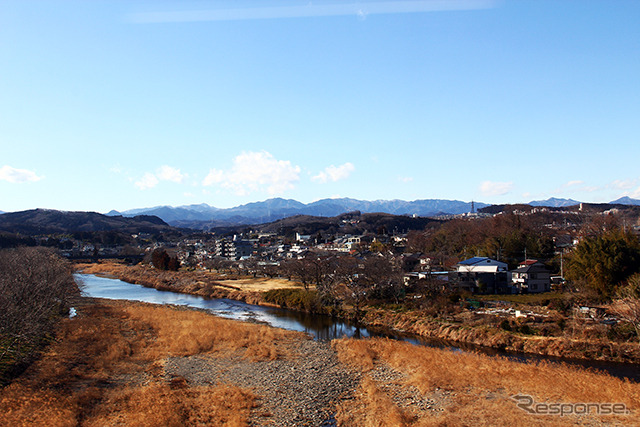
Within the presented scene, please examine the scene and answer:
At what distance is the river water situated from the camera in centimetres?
1803

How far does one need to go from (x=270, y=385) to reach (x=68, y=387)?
6948 mm

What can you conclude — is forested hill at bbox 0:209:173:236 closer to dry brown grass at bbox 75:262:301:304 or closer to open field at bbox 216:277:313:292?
dry brown grass at bbox 75:262:301:304

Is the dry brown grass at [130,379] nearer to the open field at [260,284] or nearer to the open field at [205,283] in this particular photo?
the open field at [205,283]

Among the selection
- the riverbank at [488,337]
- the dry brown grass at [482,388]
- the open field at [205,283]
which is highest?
the dry brown grass at [482,388]

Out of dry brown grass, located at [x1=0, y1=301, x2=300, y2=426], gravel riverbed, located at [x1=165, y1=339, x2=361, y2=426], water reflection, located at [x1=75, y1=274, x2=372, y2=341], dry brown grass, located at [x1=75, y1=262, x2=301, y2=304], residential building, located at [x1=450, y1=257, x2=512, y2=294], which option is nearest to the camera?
dry brown grass, located at [x1=0, y1=301, x2=300, y2=426]

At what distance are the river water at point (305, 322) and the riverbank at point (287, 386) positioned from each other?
96.6 inches

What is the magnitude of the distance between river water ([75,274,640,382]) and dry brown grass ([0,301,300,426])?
358cm

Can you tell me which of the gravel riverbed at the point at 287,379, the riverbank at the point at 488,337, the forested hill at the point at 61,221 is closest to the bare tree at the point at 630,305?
the riverbank at the point at 488,337

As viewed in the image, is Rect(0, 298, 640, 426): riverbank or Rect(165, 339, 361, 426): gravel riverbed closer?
Rect(0, 298, 640, 426): riverbank

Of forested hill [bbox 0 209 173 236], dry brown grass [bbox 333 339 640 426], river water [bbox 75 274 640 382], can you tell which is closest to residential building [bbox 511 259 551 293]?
river water [bbox 75 274 640 382]

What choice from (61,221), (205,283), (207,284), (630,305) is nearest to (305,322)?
(630,305)

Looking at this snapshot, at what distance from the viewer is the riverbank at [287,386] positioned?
1191cm

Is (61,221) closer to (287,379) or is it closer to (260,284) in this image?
(260,284)

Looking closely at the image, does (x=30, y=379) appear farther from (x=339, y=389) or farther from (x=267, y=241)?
(x=267, y=241)
